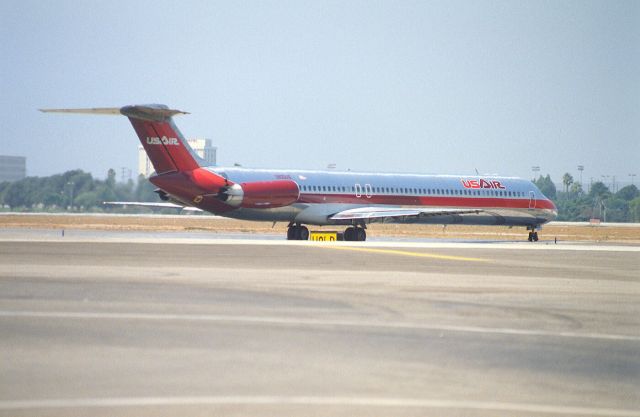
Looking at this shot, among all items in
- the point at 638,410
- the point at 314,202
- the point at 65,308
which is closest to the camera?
the point at 638,410

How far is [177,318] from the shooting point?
44.1 feet

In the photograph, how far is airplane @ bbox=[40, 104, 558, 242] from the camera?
1773 inches

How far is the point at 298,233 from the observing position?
50.4m

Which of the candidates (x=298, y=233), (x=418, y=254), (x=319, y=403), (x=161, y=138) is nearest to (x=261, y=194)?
(x=298, y=233)

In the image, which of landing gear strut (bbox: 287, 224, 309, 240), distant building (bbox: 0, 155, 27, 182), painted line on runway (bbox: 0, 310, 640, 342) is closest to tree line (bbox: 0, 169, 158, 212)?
distant building (bbox: 0, 155, 27, 182)

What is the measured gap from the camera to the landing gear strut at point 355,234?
5044 centimetres

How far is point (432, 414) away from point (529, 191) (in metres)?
51.1

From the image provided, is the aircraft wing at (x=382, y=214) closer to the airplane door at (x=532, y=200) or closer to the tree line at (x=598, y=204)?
the airplane door at (x=532, y=200)

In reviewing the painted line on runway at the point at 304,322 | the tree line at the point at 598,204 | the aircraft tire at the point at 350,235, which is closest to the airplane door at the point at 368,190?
the aircraft tire at the point at 350,235

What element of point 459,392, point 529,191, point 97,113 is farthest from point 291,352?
point 529,191

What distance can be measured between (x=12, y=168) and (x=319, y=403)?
95170mm

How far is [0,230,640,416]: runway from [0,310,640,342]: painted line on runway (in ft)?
0.13

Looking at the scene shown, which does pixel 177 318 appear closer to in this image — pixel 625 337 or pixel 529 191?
pixel 625 337

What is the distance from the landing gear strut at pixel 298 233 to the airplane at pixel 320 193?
0.16 feet
